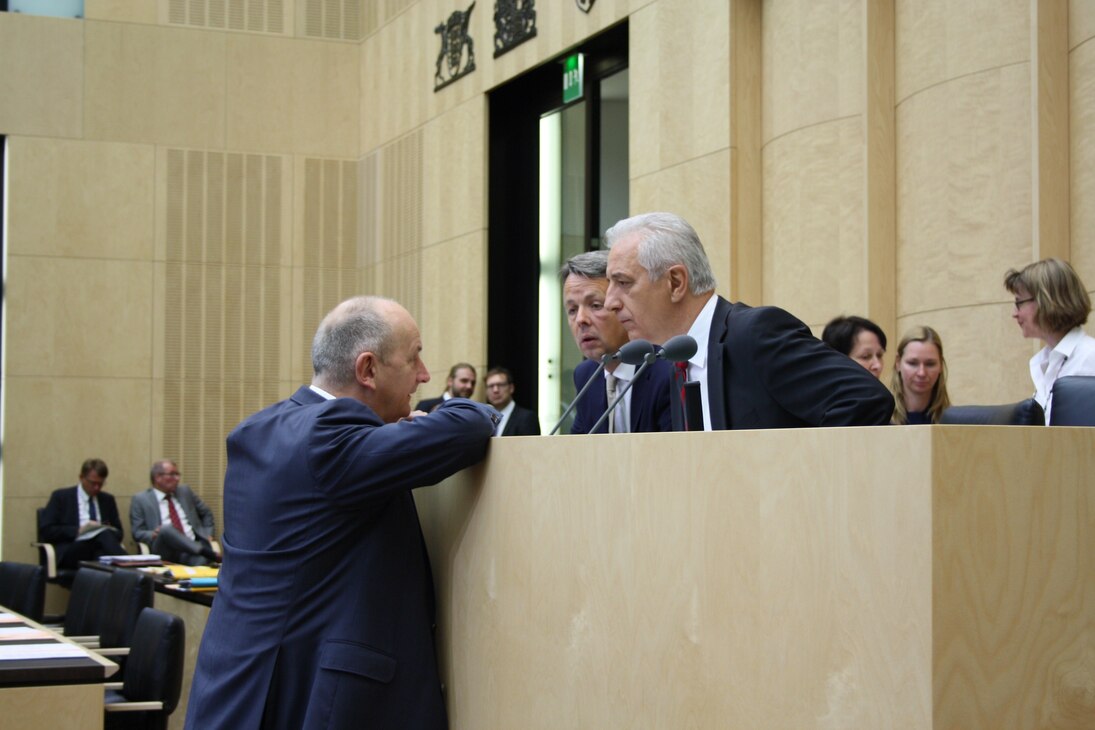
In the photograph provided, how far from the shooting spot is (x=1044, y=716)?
146 cm

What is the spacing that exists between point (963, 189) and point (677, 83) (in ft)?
7.32

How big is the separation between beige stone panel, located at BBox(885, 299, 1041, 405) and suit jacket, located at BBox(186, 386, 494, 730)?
3516mm

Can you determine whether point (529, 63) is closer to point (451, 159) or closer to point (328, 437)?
point (451, 159)

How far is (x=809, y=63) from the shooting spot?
666 centimetres

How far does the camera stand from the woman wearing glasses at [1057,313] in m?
4.14

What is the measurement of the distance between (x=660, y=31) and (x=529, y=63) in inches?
63.2

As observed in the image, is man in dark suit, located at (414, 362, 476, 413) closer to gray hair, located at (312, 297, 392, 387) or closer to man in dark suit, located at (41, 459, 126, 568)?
man in dark suit, located at (41, 459, 126, 568)

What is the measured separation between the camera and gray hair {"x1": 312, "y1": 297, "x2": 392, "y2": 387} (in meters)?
2.50

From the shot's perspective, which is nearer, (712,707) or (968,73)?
(712,707)

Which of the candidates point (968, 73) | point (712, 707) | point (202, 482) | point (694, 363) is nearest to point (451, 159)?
point (202, 482)

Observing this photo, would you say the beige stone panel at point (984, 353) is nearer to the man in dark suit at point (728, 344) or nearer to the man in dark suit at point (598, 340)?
the man in dark suit at point (598, 340)

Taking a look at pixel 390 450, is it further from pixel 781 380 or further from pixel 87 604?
pixel 87 604

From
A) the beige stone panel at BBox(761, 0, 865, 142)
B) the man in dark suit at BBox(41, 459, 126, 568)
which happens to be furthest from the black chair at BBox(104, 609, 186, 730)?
the man in dark suit at BBox(41, 459, 126, 568)

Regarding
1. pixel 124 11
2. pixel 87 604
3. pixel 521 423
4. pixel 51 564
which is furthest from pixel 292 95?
pixel 87 604
